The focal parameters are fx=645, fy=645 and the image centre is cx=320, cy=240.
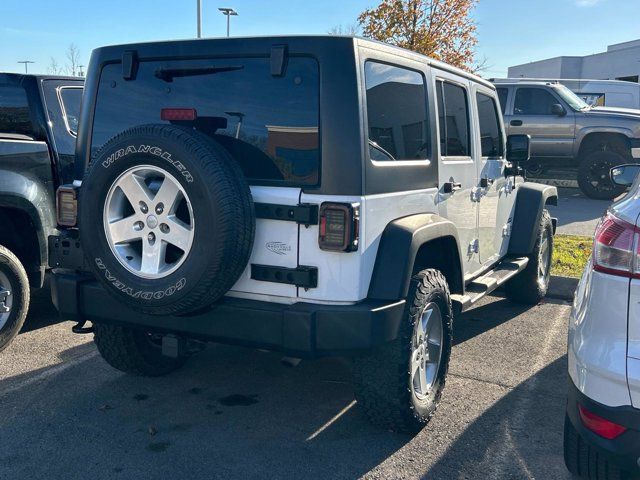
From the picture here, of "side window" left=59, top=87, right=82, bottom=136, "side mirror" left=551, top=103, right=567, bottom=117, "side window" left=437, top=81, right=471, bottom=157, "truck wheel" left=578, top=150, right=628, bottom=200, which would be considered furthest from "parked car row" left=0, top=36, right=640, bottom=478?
"truck wheel" left=578, top=150, right=628, bottom=200

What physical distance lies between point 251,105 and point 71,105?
2.97 metres

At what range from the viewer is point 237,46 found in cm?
310

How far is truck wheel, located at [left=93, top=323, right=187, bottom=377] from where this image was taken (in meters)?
3.92

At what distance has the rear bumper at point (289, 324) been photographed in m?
2.88

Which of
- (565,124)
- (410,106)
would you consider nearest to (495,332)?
(410,106)

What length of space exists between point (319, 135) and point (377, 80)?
48 centimetres

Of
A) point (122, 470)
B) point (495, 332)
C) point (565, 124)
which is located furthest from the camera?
point (565, 124)

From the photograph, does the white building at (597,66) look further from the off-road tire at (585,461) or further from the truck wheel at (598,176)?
the off-road tire at (585,461)

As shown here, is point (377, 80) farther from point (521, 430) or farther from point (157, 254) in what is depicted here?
point (521, 430)

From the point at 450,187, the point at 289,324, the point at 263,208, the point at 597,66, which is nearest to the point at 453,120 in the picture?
the point at 450,187

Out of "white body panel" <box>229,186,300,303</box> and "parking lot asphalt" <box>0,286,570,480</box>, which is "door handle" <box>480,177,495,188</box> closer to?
"parking lot asphalt" <box>0,286,570,480</box>

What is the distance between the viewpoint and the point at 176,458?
10.4 ft

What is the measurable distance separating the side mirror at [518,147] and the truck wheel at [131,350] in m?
3.19

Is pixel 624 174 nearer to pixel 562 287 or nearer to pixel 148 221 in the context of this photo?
pixel 562 287
